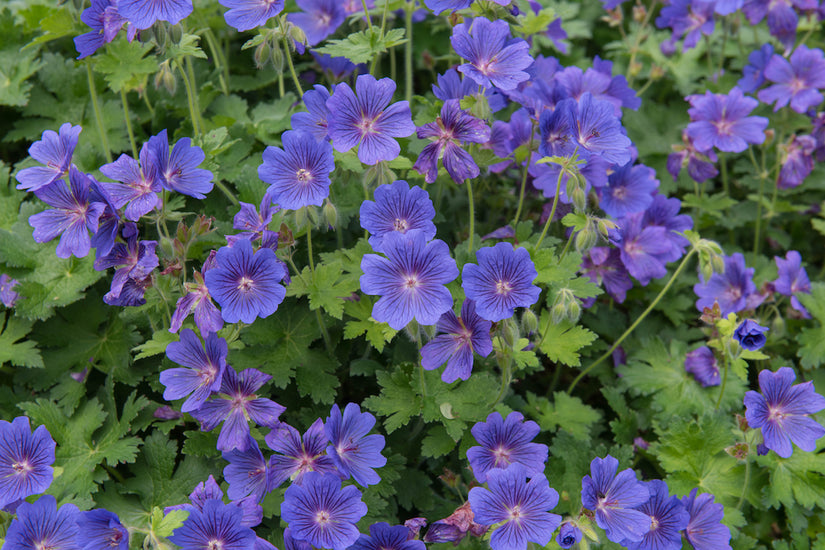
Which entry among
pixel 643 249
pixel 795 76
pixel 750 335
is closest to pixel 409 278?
pixel 750 335

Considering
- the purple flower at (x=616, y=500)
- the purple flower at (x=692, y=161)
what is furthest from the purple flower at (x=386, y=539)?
the purple flower at (x=692, y=161)

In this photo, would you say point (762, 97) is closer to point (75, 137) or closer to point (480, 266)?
point (480, 266)

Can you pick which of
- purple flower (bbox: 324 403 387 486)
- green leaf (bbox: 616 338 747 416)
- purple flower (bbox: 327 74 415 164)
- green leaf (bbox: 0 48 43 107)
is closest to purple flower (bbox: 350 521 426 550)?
purple flower (bbox: 324 403 387 486)

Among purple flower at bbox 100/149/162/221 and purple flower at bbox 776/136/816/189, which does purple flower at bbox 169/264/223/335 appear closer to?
purple flower at bbox 100/149/162/221

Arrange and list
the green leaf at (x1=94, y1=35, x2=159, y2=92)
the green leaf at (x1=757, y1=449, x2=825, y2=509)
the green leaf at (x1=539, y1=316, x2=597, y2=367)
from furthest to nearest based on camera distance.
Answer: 1. the green leaf at (x1=94, y1=35, x2=159, y2=92)
2. the green leaf at (x1=757, y1=449, x2=825, y2=509)
3. the green leaf at (x1=539, y1=316, x2=597, y2=367)

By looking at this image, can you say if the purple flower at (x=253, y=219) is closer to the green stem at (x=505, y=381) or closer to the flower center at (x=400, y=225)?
the flower center at (x=400, y=225)

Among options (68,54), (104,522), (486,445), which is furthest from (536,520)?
(68,54)
